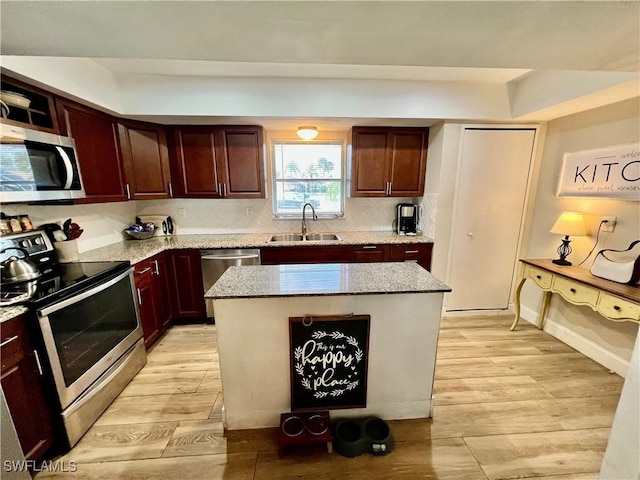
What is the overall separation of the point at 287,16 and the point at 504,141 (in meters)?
2.78

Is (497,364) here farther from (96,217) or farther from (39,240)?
(96,217)

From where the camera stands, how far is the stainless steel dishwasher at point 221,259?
108 inches

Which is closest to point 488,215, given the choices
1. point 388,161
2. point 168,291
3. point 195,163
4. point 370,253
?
point 388,161

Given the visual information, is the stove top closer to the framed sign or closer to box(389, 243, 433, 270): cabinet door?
box(389, 243, 433, 270): cabinet door

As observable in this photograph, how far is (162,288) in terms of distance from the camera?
2.64 m

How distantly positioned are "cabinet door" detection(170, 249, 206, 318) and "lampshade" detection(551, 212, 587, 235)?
351cm

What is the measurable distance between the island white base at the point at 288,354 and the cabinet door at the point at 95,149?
1.74m

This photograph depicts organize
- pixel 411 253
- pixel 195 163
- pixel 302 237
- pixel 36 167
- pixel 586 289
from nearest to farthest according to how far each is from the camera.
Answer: pixel 36 167 → pixel 586 289 → pixel 195 163 → pixel 411 253 → pixel 302 237

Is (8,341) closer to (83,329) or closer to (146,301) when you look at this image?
(83,329)

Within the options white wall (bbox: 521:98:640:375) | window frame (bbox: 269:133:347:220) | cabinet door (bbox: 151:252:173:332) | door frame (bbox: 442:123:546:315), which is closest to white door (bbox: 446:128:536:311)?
door frame (bbox: 442:123:546:315)

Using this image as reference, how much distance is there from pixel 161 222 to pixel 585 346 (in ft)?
15.2

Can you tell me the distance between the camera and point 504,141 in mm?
2740

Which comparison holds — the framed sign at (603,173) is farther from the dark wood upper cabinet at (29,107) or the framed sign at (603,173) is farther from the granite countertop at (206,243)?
the dark wood upper cabinet at (29,107)

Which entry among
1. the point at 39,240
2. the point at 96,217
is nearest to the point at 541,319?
the point at 39,240
